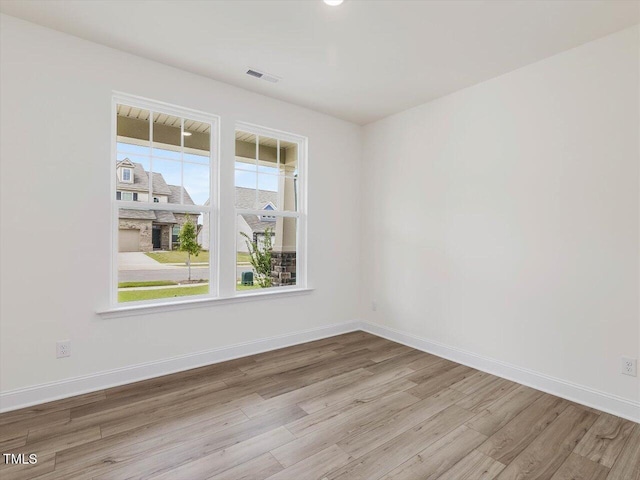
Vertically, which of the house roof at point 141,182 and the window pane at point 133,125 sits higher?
the window pane at point 133,125

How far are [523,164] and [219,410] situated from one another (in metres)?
3.16

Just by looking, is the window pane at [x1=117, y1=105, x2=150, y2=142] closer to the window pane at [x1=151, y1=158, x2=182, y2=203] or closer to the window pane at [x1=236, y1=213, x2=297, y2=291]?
the window pane at [x1=151, y1=158, x2=182, y2=203]

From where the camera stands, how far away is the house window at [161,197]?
9.57ft

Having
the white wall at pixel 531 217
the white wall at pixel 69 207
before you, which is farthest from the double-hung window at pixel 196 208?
the white wall at pixel 531 217

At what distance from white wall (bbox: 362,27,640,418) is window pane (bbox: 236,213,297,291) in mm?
1279

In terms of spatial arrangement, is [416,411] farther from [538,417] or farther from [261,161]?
[261,161]

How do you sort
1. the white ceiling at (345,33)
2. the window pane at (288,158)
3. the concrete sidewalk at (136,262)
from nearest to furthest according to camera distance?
the white ceiling at (345,33) < the concrete sidewalk at (136,262) < the window pane at (288,158)

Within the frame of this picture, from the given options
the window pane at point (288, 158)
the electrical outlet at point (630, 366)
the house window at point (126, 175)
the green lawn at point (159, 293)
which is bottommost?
the electrical outlet at point (630, 366)

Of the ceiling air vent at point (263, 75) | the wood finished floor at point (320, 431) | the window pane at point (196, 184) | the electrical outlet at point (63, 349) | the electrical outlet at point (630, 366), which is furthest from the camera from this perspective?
the window pane at point (196, 184)

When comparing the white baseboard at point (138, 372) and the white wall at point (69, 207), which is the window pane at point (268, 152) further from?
the white baseboard at point (138, 372)

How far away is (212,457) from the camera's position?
1.89 metres

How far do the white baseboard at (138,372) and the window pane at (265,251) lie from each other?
62 centimetres

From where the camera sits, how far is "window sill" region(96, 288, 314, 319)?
2.76m

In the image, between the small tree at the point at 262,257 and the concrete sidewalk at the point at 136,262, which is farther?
the small tree at the point at 262,257
